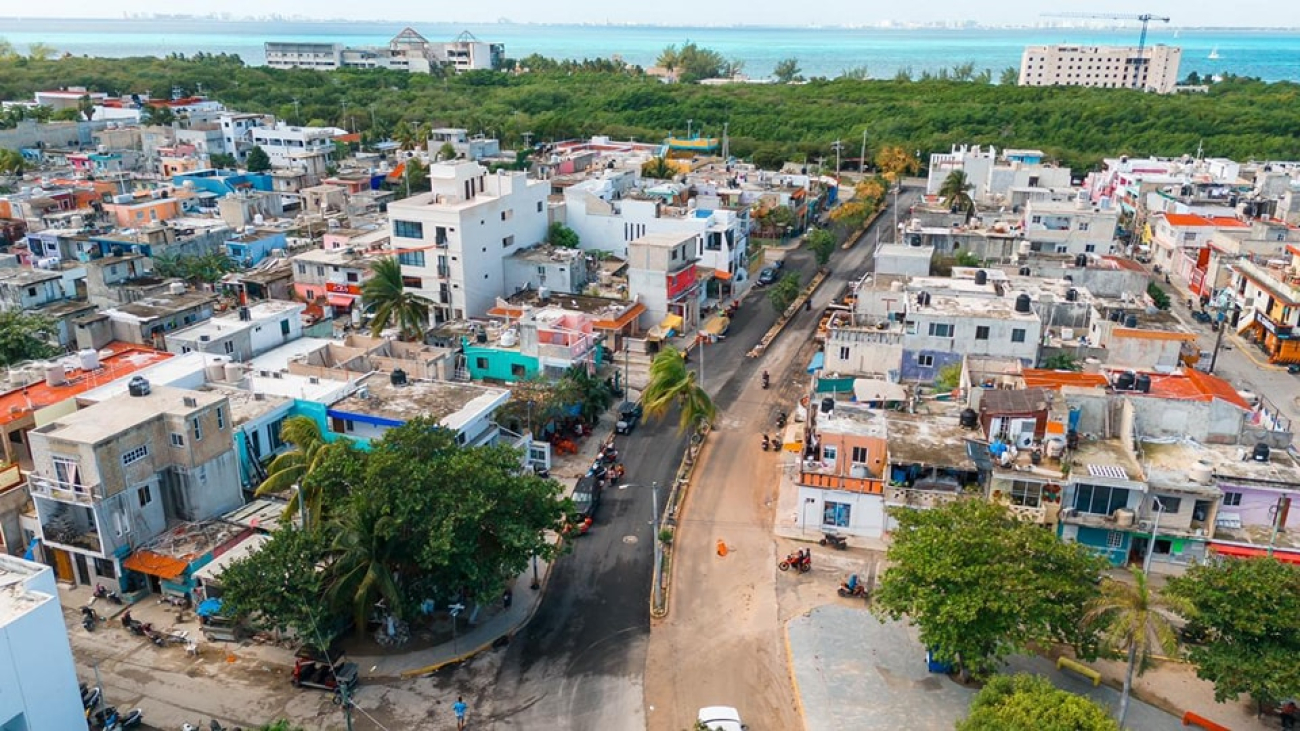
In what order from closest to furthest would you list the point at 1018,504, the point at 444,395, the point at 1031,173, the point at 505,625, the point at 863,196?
the point at 505,625 < the point at 1018,504 < the point at 444,395 < the point at 1031,173 < the point at 863,196

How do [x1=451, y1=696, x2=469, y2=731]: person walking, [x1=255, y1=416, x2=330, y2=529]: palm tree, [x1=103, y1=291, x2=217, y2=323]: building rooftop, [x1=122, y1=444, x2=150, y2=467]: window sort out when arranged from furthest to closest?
1. [x1=103, y1=291, x2=217, y2=323]: building rooftop
2. [x1=122, y1=444, x2=150, y2=467]: window
3. [x1=255, y1=416, x2=330, y2=529]: palm tree
4. [x1=451, y1=696, x2=469, y2=731]: person walking

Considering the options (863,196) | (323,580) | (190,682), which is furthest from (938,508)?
(863,196)

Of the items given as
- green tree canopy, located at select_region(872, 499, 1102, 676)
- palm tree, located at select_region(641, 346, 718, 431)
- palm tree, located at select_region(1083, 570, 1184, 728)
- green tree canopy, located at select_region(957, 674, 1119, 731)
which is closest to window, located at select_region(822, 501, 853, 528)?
green tree canopy, located at select_region(872, 499, 1102, 676)

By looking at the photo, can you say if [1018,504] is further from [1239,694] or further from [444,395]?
[444,395]

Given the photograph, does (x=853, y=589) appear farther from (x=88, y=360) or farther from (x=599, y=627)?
(x=88, y=360)

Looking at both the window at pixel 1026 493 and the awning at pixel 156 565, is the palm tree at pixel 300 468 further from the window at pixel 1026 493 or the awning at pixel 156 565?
the window at pixel 1026 493

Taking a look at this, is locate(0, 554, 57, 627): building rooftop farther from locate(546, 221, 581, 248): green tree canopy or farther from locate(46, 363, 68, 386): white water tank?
locate(546, 221, 581, 248): green tree canopy
